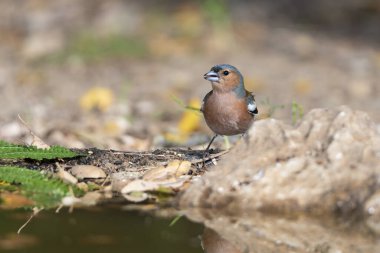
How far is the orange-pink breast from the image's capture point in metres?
5.52

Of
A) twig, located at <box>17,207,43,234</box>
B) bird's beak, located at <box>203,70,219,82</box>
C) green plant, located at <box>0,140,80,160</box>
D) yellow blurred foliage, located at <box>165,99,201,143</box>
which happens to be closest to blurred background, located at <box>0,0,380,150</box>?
yellow blurred foliage, located at <box>165,99,201,143</box>

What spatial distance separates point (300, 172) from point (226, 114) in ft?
4.50

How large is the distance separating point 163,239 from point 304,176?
891 millimetres

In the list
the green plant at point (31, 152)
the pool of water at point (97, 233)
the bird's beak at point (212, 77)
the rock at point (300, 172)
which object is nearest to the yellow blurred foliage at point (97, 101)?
the bird's beak at point (212, 77)

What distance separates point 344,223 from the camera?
399cm

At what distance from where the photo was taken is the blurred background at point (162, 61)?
824cm

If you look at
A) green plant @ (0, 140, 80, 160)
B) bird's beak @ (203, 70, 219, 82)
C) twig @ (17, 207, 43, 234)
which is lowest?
twig @ (17, 207, 43, 234)

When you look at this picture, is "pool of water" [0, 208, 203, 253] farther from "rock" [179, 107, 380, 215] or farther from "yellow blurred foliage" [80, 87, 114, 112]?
"yellow blurred foliage" [80, 87, 114, 112]

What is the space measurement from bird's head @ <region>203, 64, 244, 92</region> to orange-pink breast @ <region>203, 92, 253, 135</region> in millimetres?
61

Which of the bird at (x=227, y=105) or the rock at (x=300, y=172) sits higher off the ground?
the bird at (x=227, y=105)

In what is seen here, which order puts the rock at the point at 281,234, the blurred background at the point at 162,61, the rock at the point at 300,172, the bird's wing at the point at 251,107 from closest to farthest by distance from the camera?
the rock at the point at 281,234 < the rock at the point at 300,172 < the bird's wing at the point at 251,107 < the blurred background at the point at 162,61

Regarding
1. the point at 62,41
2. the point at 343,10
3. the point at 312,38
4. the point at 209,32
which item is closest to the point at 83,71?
the point at 62,41

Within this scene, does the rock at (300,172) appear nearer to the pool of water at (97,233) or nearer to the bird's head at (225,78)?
the pool of water at (97,233)

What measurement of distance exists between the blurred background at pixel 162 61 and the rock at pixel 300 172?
239 centimetres
